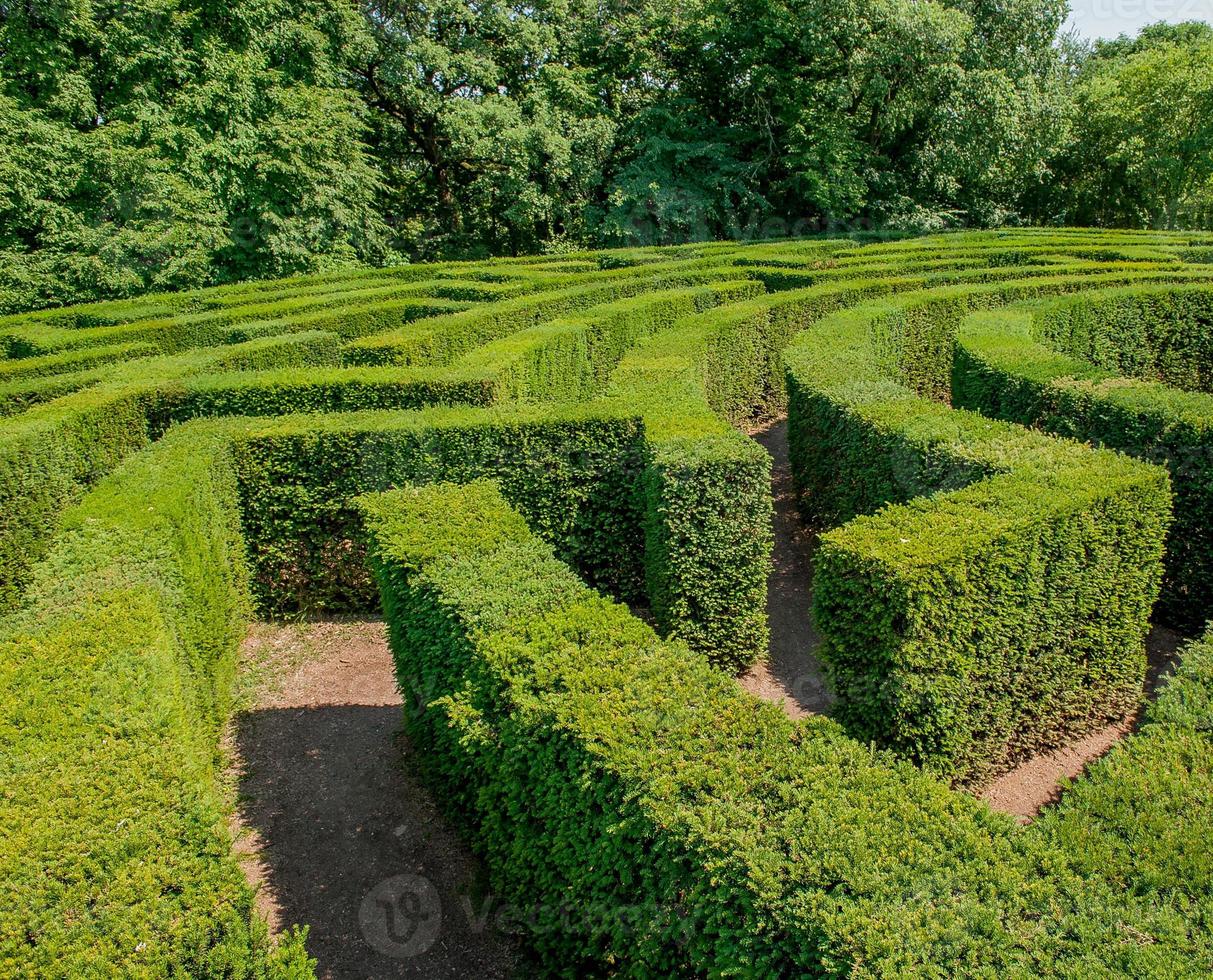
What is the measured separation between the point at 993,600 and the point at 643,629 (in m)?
2.92

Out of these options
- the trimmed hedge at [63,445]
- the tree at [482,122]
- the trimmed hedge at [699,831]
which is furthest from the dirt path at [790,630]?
the tree at [482,122]

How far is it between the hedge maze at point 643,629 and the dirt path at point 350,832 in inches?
13.3

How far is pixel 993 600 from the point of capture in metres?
6.40

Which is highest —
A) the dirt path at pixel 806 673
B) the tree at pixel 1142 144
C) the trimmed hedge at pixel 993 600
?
the tree at pixel 1142 144

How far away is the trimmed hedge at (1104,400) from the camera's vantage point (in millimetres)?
8664

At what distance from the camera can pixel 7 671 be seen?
4988 mm

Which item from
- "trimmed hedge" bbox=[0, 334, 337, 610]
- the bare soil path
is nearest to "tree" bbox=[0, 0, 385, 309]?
"trimmed hedge" bbox=[0, 334, 337, 610]

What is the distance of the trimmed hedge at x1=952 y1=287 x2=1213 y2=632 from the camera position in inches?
341

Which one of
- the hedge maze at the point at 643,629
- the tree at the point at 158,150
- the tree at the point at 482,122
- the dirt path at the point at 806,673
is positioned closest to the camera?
the hedge maze at the point at 643,629

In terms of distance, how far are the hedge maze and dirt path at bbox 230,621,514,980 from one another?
34 centimetres

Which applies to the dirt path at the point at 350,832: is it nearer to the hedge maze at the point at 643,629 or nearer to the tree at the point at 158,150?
the hedge maze at the point at 643,629

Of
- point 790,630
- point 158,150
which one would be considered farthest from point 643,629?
point 158,150

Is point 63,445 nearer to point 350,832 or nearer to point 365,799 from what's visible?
point 365,799

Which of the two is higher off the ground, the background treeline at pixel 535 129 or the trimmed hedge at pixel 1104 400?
the background treeline at pixel 535 129
